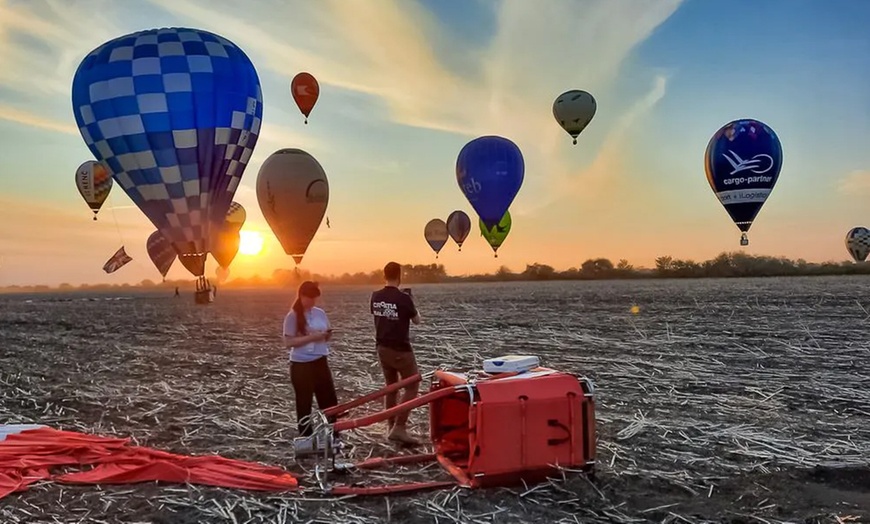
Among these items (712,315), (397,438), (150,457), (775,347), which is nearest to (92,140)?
(150,457)

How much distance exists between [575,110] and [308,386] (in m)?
29.2

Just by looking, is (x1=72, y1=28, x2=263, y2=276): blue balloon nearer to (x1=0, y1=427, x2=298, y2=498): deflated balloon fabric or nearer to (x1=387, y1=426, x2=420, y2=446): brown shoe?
(x1=0, y1=427, x2=298, y2=498): deflated balloon fabric

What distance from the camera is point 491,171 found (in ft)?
90.4

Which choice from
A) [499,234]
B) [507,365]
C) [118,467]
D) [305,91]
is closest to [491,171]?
[305,91]

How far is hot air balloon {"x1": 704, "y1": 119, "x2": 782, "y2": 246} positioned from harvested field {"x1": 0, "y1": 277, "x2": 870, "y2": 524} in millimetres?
5895

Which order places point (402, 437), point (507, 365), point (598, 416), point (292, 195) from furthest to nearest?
point (292, 195) → point (598, 416) → point (402, 437) → point (507, 365)

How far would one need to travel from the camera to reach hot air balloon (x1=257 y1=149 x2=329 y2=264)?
22.0 meters

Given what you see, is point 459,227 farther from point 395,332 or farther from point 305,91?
point 395,332

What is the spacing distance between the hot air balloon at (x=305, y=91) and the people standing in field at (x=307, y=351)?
62.4 feet

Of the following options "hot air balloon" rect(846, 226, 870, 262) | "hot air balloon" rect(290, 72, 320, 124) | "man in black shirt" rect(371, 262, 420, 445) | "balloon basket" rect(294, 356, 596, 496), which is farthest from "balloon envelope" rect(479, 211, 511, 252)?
"hot air balloon" rect(846, 226, 870, 262)

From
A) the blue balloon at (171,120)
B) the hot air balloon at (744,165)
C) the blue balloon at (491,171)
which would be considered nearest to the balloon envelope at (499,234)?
the blue balloon at (491,171)

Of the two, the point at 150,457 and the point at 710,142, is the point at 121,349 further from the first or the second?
the point at 710,142

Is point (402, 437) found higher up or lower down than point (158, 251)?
lower down

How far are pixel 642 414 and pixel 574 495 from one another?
12.8ft
